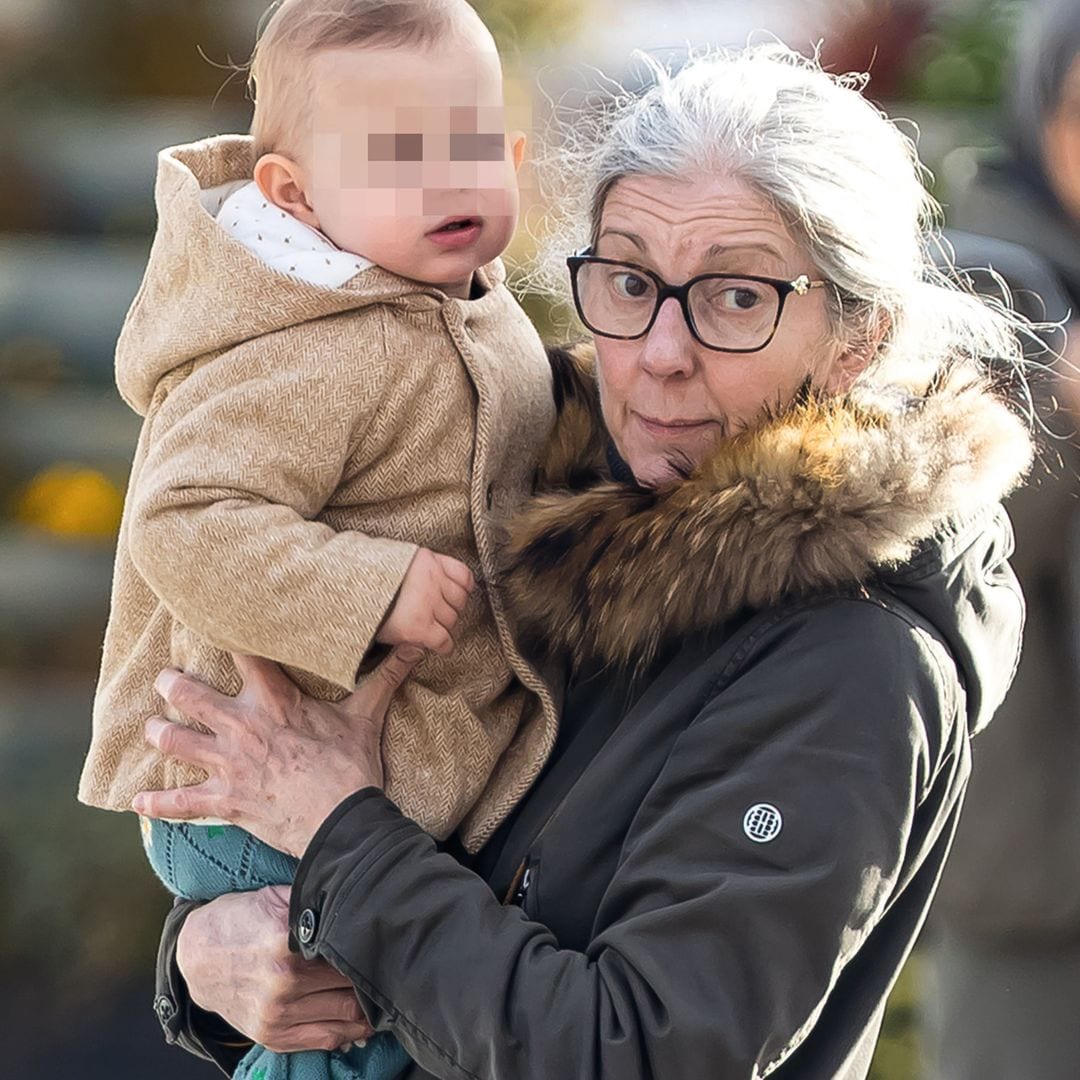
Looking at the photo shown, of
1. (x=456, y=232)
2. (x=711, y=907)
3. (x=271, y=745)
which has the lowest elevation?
(x=271, y=745)

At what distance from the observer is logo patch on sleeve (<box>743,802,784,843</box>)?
1394mm

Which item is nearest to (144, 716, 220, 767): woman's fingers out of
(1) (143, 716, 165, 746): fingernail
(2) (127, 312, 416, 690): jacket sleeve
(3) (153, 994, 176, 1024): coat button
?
(1) (143, 716, 165, 746): fingernail

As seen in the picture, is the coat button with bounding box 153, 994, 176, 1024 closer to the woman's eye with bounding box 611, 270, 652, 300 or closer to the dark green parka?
the dark green parka

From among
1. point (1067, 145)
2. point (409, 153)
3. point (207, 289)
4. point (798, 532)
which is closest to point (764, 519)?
point (798, 532)

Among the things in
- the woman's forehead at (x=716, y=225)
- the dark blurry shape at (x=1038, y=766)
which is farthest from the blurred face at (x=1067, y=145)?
the woman's forehead at (x=716, y=225)

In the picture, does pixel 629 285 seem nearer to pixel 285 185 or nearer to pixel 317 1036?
pixel 285 185

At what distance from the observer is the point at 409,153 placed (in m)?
1.67

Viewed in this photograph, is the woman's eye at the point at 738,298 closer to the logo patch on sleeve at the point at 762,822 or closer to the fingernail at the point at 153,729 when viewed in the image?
the logo patch on sleeve at the point at 762,822

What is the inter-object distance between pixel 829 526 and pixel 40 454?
3527 millimetres

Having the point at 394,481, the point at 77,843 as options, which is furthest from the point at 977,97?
the point at 77,843

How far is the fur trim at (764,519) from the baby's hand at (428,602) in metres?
0.06

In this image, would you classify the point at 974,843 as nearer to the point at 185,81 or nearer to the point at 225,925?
the point at 225,925

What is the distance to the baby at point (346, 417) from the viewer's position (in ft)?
5.29

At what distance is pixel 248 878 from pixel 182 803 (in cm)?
11
